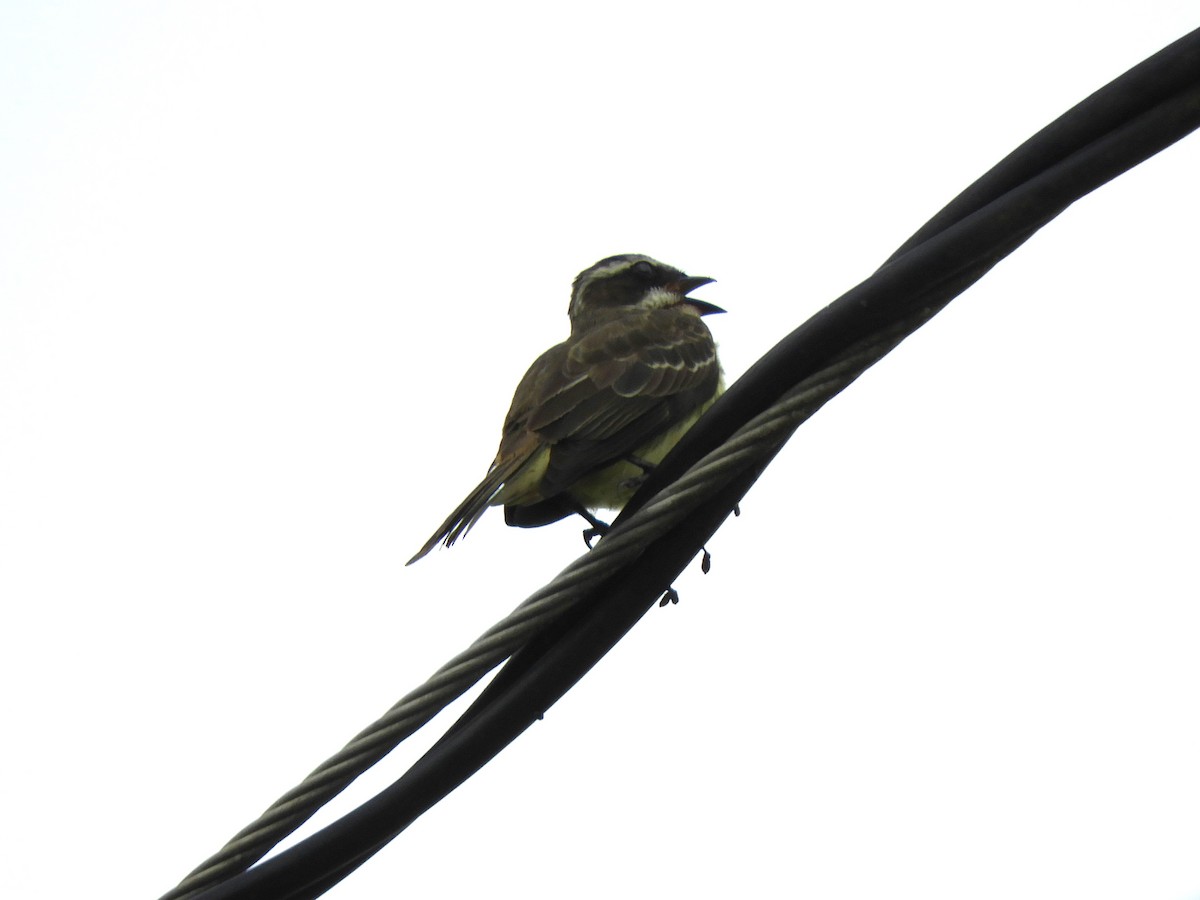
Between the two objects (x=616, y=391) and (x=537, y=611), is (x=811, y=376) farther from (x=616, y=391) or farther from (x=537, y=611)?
(x=616, y=391)

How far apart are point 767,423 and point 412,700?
1.06 metres

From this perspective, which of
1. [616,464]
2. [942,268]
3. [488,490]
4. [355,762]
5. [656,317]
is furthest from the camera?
[656,317]

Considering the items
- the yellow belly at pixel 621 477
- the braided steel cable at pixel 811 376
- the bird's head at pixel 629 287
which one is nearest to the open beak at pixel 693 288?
the bird's head at pixel 629 287

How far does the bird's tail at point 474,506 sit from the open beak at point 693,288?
2.35 metres

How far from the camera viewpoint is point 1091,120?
303 centimetres

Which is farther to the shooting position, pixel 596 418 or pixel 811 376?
pixel 596 418

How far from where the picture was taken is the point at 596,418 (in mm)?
5500

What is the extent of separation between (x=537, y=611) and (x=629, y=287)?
5.01m

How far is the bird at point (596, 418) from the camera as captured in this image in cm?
532

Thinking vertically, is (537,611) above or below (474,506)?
below

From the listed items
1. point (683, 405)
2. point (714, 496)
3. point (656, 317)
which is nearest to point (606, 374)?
point (683, 405)

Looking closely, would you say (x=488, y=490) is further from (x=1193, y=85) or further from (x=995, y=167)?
(x=1193, y=85)

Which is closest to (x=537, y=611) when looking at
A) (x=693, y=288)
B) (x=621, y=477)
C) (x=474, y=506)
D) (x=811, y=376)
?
(x=811, y=376)

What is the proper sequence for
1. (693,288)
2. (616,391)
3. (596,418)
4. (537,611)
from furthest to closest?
(693,288)
(616,391)
(596,418)
(537,611)
